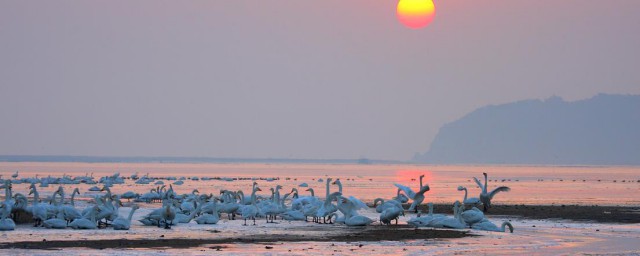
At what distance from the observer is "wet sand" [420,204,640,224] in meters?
32.8

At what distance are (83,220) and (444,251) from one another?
9177 millimetres

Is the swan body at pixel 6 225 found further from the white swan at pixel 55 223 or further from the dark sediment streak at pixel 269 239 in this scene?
the dark sediment streak at pixel 269 239

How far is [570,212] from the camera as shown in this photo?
35531mm

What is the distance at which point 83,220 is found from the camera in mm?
26094

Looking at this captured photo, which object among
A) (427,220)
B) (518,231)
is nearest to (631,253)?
(518,231)

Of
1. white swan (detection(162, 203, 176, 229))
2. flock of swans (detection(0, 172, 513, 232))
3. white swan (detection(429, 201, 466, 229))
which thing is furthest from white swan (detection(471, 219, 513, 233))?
white swan (detection(162, 203, 176, 229))

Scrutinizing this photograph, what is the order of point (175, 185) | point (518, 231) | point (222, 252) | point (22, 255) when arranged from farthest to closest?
point (175, 185)
point (518, 231)
point (222, 252)
point (22, 255)

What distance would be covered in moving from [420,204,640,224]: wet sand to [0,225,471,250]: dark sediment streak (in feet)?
22.6

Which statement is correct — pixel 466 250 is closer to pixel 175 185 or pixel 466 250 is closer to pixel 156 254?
pixel 156 254

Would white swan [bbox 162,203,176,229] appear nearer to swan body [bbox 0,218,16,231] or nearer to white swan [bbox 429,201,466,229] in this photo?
swan body [bbox 0,218,16,231]

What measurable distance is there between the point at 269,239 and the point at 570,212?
48.0ft

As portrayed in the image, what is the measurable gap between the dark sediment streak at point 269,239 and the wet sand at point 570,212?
6888 millimetres

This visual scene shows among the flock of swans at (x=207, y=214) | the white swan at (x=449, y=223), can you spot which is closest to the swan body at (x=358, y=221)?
the flock of swans at (x=207, y=214)

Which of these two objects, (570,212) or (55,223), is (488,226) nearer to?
(570,212)
